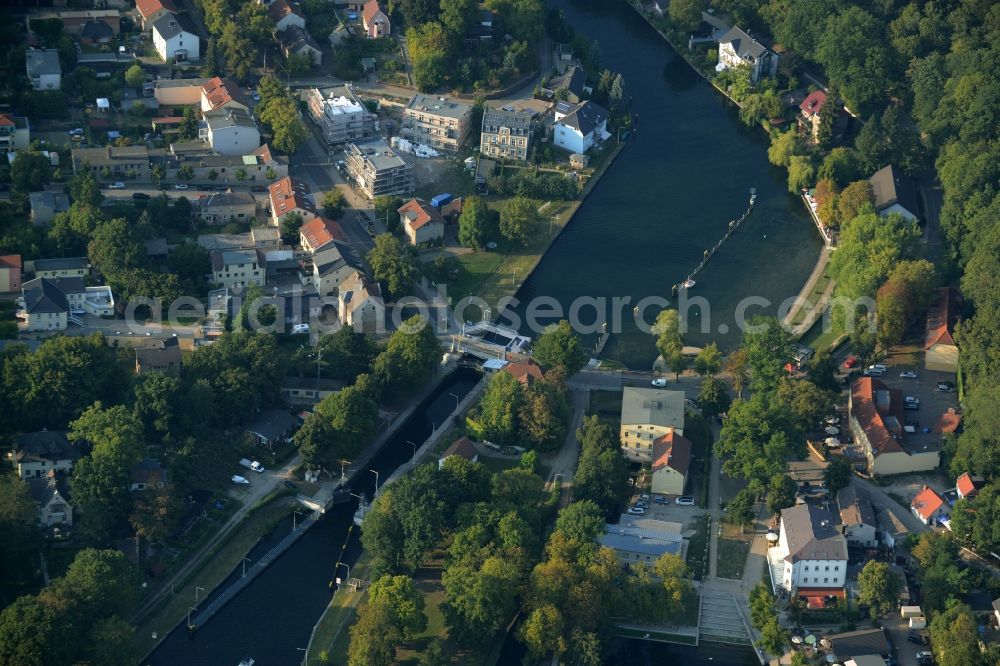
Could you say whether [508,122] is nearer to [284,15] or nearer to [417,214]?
[417,214]

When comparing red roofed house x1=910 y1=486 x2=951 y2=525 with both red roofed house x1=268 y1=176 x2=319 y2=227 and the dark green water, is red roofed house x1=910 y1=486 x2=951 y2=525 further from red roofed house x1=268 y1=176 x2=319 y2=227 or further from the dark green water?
red roofed house x1=268 y1=176 x2=319 y2=227

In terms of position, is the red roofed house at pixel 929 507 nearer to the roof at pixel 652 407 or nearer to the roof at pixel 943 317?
the roof at pixel 652 407

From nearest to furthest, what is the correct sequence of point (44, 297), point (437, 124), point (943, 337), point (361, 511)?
1. point (361, 511)
2. point (44, 297)
3. point (943, 337)
4. point (437, 124)

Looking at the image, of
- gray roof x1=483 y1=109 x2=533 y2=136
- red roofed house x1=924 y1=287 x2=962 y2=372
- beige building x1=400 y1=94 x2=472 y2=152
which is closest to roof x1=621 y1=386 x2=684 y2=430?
red roofed house x1=924 y1=287 x2=962 y2=372

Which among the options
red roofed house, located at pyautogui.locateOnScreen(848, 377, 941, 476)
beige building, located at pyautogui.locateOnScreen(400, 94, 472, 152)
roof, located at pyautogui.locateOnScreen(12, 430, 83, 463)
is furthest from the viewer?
beige building, located at pyautogui.locateOnScreen(400, 94, 472, 152)

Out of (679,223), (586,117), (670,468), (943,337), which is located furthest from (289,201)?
(943,337)

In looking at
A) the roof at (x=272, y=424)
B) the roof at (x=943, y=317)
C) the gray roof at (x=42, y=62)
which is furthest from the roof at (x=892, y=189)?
the gray roof at (x=42, y=62)
